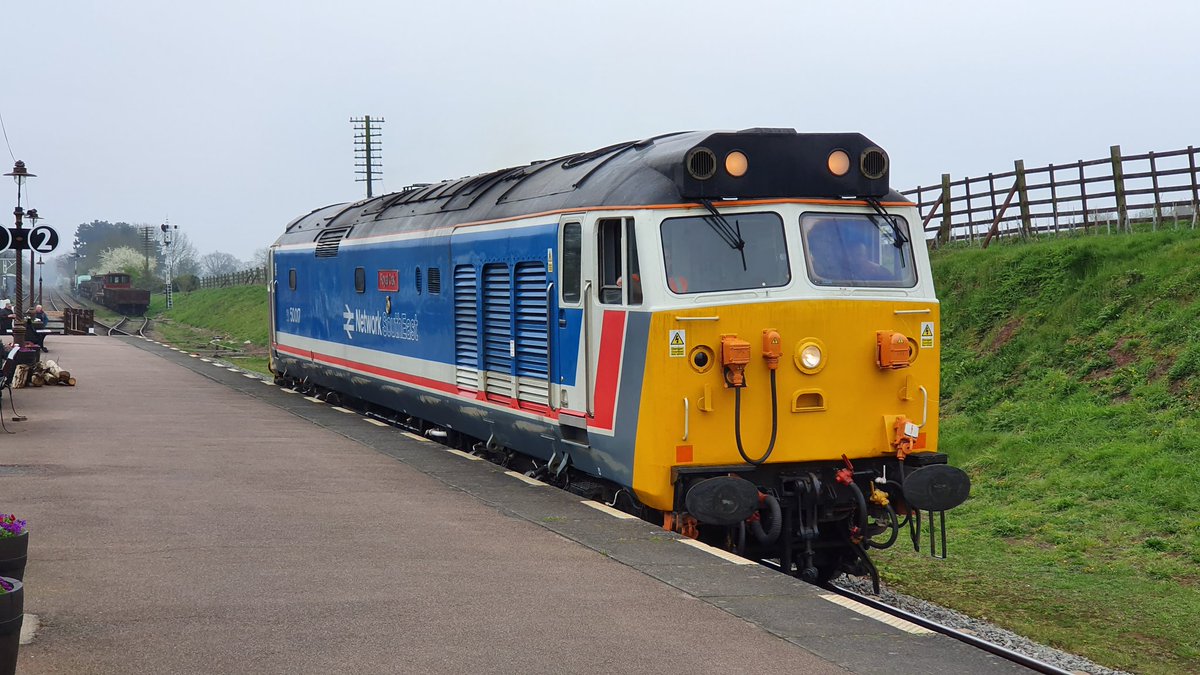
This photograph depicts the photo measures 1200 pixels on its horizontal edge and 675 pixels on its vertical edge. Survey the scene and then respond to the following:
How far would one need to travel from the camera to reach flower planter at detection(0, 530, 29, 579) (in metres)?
6.88

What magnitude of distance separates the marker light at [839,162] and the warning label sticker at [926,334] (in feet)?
4.22

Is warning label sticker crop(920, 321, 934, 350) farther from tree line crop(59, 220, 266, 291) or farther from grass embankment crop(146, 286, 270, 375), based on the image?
tree line crop(59, 220, 266, 291)

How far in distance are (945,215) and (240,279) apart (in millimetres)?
58439

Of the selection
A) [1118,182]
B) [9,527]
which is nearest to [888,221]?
[9,527]

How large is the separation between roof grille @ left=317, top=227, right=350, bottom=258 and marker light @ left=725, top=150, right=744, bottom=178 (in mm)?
9088

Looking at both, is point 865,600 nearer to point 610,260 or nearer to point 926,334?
point 926,334

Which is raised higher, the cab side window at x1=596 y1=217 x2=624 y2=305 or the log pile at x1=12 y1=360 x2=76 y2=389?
the cab side window at x1=596 y1=217 x2=624 y2=305

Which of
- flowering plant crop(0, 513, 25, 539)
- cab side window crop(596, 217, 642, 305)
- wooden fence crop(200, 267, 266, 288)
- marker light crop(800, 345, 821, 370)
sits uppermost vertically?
wooden fence crop(200, 267, 266, 288)

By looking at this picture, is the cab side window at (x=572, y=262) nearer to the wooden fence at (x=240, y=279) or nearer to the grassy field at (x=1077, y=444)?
the grassy field at (x=1077, y=444)

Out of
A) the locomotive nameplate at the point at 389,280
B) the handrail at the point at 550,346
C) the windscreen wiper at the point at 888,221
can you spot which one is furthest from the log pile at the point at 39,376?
the windscreen wiper at the point at 888,221

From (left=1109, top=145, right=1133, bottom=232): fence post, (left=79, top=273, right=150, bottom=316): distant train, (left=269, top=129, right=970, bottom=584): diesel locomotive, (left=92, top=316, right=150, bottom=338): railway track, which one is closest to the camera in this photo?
(left=269, top=129, right=970, bottom=584): diesel locomotive

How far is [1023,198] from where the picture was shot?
23.3 meters

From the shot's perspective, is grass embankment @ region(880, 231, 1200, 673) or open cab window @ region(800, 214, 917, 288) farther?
grass embankment @ region(880, 231, 1200, 673)

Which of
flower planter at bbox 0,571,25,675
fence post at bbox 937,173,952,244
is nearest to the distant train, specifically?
fence post at bbox 937,173,952,244
